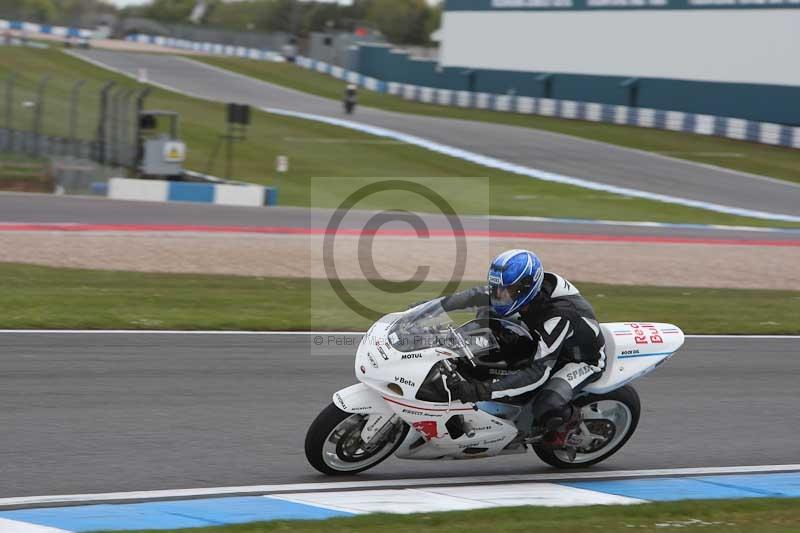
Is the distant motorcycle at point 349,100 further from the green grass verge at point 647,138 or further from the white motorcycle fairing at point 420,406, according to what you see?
the white motorcycle fairing at point 420,406

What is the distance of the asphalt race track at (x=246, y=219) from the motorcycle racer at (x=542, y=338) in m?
14.4

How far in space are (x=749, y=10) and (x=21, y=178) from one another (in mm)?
32018

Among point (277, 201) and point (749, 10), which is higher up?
point (749, 10)

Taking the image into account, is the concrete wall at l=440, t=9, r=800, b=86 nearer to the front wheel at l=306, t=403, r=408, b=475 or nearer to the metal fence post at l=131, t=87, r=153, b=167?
the metal fence post at l=131, t=87, r=153, b=167

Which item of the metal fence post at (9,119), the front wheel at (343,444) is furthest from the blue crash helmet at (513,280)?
the metal fence post at (9,119)

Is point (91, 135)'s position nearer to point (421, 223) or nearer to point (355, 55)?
point (421, 223)

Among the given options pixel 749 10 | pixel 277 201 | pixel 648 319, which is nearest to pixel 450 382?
pixel 648 319

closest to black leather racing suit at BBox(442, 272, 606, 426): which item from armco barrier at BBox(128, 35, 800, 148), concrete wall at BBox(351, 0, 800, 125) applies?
armco barrier at BBox(128, 35, 800, 148)

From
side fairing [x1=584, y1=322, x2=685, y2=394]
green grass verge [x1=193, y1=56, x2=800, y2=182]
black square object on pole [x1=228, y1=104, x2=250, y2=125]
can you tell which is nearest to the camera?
side fairing [x1=584, y1=322, x2=685, y2=394]

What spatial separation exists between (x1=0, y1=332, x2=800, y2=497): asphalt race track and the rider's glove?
0.77m

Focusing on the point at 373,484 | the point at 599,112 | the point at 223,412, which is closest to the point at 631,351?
the point at 373,484

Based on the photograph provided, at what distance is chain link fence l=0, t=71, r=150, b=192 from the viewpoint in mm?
26812

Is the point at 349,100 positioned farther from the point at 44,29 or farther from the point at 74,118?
the point at 44,29

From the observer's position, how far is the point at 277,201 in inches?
1086
